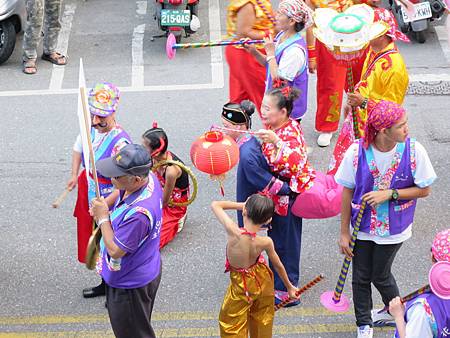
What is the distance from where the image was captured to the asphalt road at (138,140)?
555cm

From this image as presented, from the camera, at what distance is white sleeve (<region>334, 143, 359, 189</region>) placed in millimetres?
4633

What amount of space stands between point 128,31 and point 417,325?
24.7 feet

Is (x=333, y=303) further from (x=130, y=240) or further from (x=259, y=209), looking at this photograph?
(x=130, y=240)

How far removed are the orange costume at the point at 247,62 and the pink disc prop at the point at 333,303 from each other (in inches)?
96.1

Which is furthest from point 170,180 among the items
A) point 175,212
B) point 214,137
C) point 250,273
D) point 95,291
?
point 250,273

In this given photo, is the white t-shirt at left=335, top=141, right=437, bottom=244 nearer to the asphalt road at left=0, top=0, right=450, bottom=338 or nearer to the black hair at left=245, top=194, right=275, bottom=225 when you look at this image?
the black hair at left=245, top=194, right=275, bottom=225

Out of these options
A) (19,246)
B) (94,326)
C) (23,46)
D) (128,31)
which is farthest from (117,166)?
(128,31)

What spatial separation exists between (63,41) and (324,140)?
4157 millimetres

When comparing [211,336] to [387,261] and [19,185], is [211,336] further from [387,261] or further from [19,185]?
[19,185]

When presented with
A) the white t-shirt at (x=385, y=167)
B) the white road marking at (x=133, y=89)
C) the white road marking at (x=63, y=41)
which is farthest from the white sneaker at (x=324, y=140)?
the white road marking at (x=63, y=41)

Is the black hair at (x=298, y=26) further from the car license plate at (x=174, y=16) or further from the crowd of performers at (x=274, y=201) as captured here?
the car license plate at (x=174, y=16)

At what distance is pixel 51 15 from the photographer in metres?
9.44

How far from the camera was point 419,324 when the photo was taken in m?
3.74

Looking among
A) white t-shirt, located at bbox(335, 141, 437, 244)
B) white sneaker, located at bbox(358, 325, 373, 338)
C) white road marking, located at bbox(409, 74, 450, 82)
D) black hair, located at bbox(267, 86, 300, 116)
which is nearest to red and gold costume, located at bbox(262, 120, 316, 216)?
black hair, located at bbox(267, 86, 300, 116)
